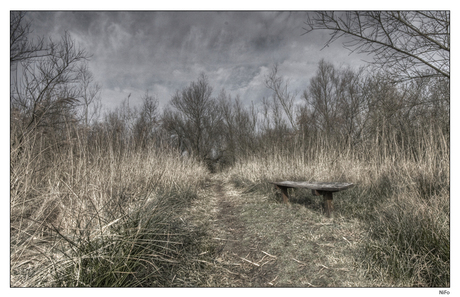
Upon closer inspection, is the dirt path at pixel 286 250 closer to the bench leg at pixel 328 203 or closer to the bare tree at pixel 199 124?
the bench leg at pixel 328 203

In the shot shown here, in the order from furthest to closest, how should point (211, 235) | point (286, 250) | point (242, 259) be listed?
point (211, 235), point (286, 250), point (242, 259)

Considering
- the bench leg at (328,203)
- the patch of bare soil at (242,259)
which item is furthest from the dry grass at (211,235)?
the bench leg at (328,203)

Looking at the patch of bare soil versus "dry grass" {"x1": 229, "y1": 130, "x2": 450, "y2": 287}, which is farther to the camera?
the patch of bare soil

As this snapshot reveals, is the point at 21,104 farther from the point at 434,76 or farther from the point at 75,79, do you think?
the point at 434,76

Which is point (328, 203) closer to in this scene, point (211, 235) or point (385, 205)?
point (385, 205)

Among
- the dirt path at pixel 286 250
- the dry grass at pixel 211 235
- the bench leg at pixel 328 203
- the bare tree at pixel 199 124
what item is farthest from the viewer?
the bare tree at pixel 199 124

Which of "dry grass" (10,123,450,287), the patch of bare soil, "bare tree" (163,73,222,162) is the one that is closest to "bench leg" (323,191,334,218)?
"dry grass" (10,123,450,287)

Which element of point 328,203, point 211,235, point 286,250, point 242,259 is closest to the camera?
point 242,259

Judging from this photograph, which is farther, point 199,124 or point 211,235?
point 199,124

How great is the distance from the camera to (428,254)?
52.5 inches

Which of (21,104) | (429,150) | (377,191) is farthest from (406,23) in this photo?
Answer: (21,104)

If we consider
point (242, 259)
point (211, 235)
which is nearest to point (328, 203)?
point (242, 259)

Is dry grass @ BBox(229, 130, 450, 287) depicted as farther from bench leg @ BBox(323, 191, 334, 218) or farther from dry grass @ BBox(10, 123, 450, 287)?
bench leg @ BBox(323, 191, 334, 218)

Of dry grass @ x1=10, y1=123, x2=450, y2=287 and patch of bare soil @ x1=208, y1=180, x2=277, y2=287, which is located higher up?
dry grass @ x1=10, y1=123, x2=450, y2=287
